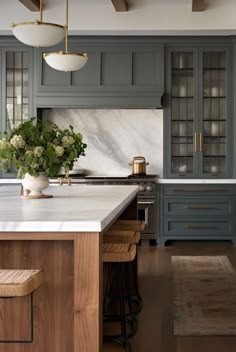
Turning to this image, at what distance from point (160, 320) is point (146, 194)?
324 centimetres

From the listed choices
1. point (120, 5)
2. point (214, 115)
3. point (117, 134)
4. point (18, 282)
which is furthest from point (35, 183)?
point (117, 134)

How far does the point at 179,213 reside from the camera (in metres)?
7.19

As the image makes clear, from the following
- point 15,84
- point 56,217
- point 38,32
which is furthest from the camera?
point 15,84

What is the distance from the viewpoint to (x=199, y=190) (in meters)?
7.16

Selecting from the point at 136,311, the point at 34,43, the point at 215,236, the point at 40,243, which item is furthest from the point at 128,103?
the point at 40,243

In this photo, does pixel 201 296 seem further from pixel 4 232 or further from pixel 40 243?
pixel 4 232

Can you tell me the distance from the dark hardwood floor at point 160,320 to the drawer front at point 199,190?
2.76 ft

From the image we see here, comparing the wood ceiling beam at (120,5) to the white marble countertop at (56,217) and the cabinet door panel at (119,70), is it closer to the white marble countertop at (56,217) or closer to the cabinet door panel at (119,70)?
the cabinet door panel at (119,70)

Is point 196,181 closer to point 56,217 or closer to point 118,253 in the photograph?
point 118,253

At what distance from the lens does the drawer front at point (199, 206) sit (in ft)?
23.5

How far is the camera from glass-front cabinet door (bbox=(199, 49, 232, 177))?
7156mm

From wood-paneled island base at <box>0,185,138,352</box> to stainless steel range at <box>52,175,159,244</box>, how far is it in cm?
413

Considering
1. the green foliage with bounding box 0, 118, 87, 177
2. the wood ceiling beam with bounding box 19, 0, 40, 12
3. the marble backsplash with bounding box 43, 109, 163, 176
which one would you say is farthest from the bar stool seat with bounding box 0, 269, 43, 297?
the marble backsplash with bounding box 43, 109, 163, 176

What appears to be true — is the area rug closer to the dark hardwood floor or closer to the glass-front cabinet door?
Answer: the dark hardwood floor
